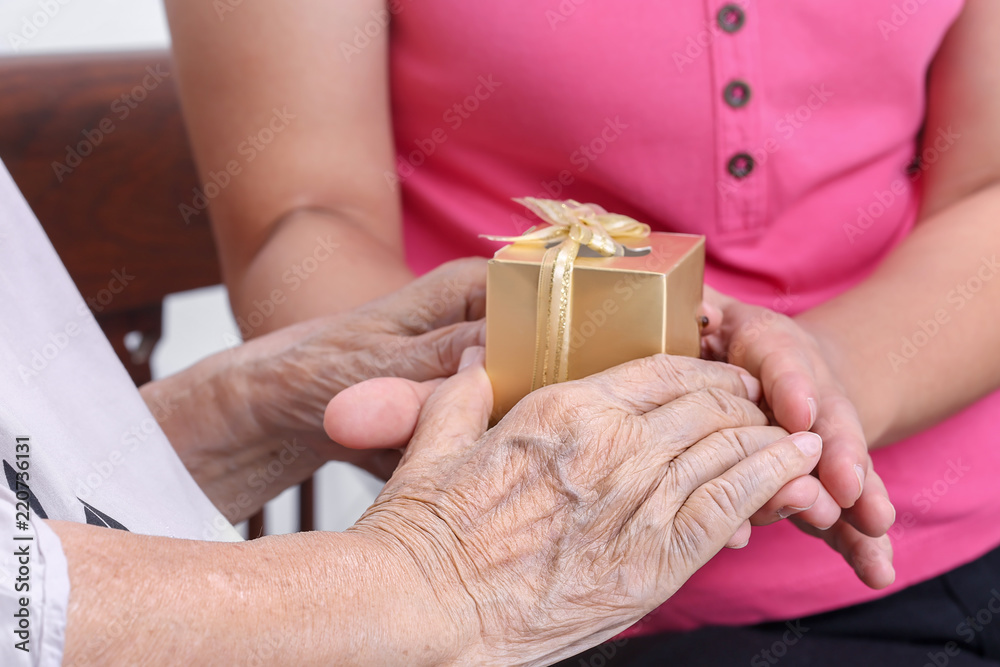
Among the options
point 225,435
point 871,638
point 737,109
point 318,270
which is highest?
point 737,109

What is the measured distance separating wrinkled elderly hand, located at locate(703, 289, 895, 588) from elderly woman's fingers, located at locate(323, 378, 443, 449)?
0.82 feet

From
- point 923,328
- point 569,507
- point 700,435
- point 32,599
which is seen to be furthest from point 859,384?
point 32,599

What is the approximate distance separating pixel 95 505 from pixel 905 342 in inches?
24.4

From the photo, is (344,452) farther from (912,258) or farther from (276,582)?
(912,258)

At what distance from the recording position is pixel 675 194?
2.56 ft

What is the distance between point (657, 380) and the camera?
58cm

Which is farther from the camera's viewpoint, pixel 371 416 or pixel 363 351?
pixel 363 351

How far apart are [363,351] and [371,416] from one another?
129 millimetres

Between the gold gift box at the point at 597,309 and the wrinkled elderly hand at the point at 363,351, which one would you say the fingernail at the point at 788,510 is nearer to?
the gold gift box at the point at 597,309

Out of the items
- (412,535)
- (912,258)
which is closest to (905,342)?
(912,258)

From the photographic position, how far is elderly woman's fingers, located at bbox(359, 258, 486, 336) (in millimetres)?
717

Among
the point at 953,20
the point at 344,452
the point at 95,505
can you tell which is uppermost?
the point at 953,20

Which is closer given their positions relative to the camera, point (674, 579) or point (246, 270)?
point (674, 579)

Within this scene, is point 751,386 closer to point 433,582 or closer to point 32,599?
point 433,582
